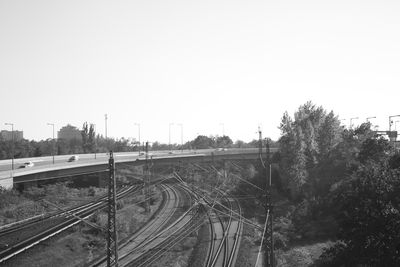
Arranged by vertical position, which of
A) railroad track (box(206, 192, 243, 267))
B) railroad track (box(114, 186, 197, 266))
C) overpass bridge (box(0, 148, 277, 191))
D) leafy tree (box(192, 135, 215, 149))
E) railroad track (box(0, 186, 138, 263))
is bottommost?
railroad track (box(206, 192, 243, 267))

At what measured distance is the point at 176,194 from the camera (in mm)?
67250

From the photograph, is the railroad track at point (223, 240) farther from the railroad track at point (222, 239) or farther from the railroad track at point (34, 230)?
the railroad track at point (34, 230)

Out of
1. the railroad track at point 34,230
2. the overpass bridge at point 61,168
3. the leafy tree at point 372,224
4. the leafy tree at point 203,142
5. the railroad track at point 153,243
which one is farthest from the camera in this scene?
the leafy tree at point 203,142

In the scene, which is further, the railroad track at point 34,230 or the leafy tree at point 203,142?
the leafy tree at point 203,142

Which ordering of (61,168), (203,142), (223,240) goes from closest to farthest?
(223,240) < (61,168) < (203,142)

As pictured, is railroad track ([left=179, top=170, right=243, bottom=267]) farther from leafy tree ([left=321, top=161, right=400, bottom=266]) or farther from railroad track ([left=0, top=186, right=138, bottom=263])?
railroad track ([left=0, top=186, right=138, bottom=263])

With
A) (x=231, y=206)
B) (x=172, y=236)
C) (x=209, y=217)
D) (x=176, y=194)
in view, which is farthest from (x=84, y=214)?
(x=176, y=194)

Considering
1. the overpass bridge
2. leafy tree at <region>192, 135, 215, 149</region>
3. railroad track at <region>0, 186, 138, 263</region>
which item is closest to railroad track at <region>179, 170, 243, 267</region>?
railroad track at <region>0, 186, 138, 263</region>

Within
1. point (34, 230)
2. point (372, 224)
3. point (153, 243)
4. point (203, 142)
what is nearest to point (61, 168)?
point (34, 230)

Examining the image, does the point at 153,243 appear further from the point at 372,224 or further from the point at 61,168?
the point at 61,168

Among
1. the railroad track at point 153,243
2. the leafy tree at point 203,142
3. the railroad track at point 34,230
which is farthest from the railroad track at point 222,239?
the leafy tree at point 203,142

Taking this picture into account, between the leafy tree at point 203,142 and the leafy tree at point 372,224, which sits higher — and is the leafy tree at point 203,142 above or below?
above

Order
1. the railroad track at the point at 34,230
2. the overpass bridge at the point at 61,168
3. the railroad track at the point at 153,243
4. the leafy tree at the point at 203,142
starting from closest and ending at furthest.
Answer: the railroad track at the point at 34,230 → the railroad track at the point at 153,243 → the overpass bridge at the point at 61,168 → the leafy tree at the point at 203,142

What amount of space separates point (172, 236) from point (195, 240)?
246 cm
